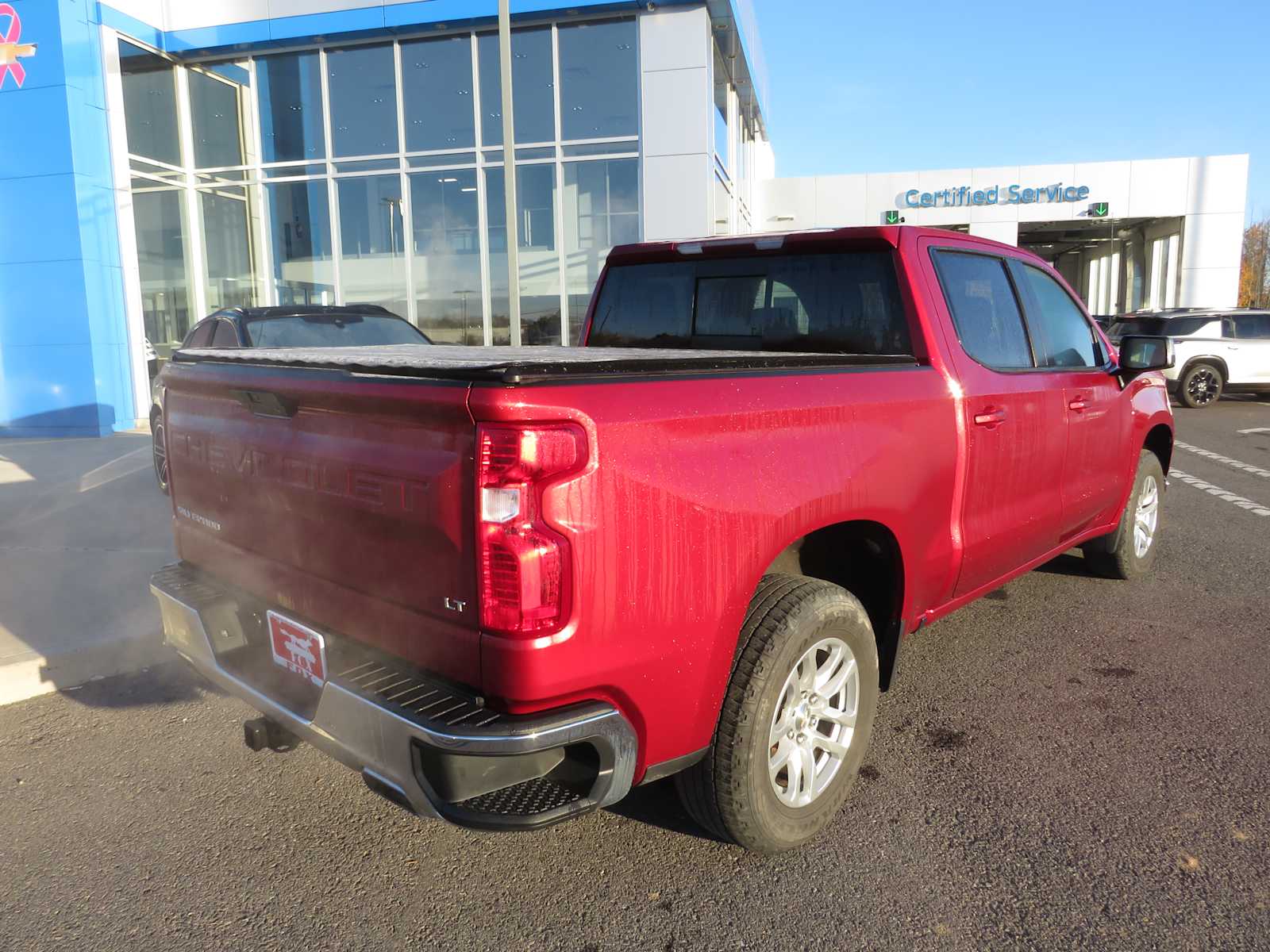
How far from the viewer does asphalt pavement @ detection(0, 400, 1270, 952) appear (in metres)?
2.48

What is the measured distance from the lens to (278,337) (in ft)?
26.4

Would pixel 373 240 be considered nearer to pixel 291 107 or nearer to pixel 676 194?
pixel 291 107

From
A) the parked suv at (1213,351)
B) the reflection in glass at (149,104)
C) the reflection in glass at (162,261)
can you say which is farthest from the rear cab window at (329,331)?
the parked suv at (1213,351)

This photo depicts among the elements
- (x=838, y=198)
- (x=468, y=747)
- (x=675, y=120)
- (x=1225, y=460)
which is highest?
(x=838, y=198)

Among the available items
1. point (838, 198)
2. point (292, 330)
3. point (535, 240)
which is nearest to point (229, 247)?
point (535, 240)

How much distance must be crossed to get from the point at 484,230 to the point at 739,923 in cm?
1404

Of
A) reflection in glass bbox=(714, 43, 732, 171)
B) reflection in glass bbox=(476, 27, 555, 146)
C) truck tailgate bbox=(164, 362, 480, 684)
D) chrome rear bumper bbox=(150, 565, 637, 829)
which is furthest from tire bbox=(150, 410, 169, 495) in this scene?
reflection in glass bbox=(714, 43, 732, 171)

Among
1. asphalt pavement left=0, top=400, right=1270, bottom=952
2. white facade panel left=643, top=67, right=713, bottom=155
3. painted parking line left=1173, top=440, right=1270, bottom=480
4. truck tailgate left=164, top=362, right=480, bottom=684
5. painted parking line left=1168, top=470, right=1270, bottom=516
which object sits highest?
white facade panel left=643, top=67, right=713, bottom=155

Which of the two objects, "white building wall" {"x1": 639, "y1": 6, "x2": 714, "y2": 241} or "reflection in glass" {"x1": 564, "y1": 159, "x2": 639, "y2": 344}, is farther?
"reflection in glass" {"x1": 564, "y1": 159, "x2": 639, "y2": 344}

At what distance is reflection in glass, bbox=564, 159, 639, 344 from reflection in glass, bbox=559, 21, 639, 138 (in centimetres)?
A: 55

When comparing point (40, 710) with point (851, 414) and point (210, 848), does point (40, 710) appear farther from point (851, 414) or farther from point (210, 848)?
point (851, 414)

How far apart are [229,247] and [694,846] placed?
625 inches

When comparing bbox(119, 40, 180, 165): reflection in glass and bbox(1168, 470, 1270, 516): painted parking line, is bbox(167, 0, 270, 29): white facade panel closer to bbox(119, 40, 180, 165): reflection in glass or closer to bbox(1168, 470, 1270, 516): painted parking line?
bbox(119, 40, 180, 165): reflection in glass

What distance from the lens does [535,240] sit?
15.2m
